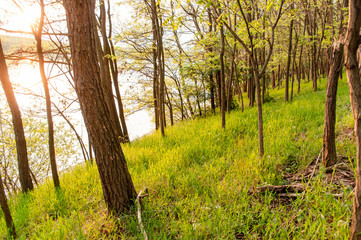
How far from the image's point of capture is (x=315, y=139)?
350 centimetres

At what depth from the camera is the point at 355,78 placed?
121 cm

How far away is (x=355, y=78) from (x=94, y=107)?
8.23ft

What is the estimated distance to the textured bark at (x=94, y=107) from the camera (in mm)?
2227

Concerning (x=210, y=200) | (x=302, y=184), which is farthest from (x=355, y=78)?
(x=210, y=200)

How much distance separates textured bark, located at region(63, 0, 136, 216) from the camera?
2.23 m

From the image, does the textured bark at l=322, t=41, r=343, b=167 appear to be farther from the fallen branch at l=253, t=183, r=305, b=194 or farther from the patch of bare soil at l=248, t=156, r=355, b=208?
the fallen branch at l=253, t=183, r=305, b=194

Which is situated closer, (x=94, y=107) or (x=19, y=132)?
(x=94, y=107)

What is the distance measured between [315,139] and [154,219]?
3.26 m

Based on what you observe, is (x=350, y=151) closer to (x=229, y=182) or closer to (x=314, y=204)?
(x=314, y=204)

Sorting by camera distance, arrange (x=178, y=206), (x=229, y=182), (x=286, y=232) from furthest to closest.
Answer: (x=229, y=182)
(x=178, y=206)
(x=286, y=232)

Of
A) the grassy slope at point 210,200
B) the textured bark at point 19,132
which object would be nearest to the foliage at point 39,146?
the textured bark at point 19,132

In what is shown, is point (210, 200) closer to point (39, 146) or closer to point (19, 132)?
point (19, 132)

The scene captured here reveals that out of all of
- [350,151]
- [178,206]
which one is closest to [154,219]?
[178,206]

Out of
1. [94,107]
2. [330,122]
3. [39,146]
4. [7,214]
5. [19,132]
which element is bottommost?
[39,146]
